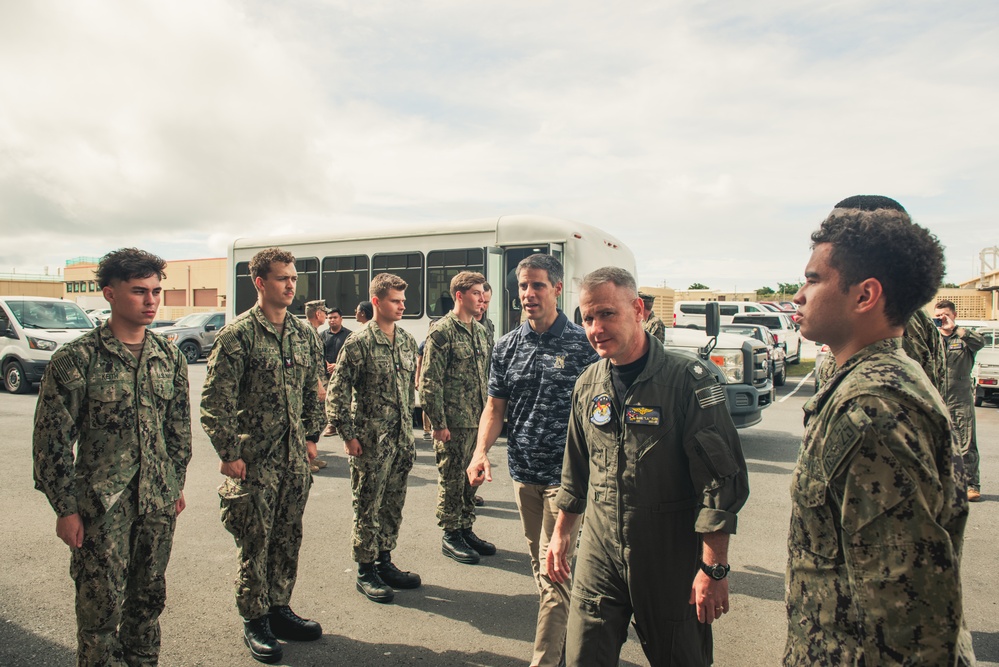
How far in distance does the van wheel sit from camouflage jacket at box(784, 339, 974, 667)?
53.9 ft

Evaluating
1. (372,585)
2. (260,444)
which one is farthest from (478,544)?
(260,444)

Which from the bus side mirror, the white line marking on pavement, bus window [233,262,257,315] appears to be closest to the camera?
the bus side mirror

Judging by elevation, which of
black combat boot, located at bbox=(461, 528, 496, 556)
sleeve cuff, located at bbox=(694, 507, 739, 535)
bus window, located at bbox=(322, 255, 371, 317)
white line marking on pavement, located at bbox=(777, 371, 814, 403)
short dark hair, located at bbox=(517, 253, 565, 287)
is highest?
bus window, located at bbox=(322, 255, 371, 317)

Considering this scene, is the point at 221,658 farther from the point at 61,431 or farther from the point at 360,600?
the point at 61,431

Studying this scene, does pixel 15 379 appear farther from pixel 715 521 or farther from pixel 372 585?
pixel 715 521

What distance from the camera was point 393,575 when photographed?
4336mm

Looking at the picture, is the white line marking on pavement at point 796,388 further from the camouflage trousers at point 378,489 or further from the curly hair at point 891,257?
the curly hair at point 891,257

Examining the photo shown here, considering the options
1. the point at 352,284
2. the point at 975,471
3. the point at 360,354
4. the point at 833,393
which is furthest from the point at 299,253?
the point at 833,393

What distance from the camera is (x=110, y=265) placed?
3.06 m

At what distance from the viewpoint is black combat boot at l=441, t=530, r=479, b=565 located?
478 cm

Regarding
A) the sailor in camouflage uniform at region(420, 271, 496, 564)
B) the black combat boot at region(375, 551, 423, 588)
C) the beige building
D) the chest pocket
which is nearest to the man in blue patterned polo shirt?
the black combat boot at region(375, 551, 423, 588)

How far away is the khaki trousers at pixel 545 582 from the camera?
3.02 m

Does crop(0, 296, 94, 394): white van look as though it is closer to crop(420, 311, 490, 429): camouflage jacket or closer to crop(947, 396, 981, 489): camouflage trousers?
crop(420, 311, 490, 429): camouflage jacket

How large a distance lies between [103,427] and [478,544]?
2938 millimetres
